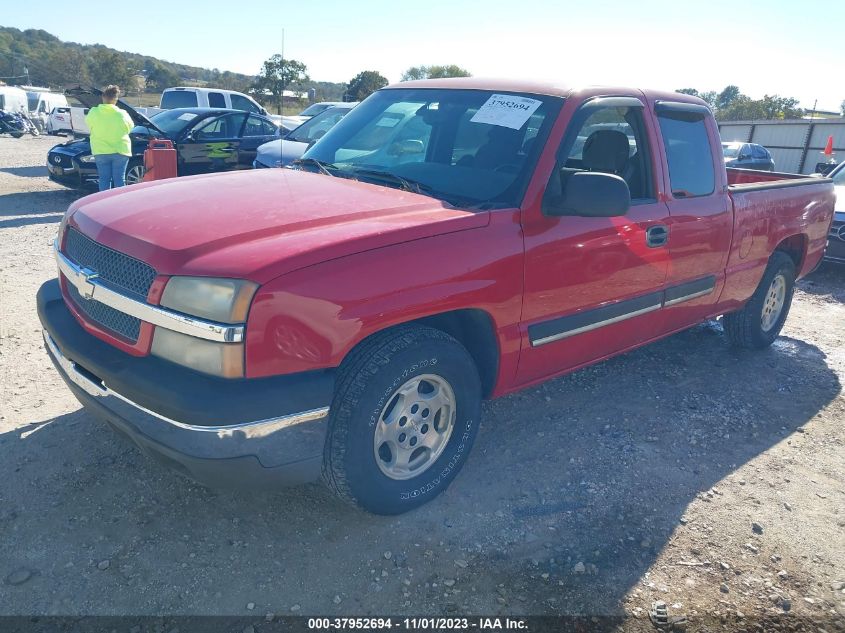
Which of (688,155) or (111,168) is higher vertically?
(688,155)

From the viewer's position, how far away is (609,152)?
3.88 meters

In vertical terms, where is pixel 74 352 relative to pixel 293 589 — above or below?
above

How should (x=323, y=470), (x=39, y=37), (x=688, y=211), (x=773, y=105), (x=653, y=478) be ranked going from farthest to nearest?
(x=39, y=37), (x=773, y=105), (x=688, y=211), (x=653, y=478), (x=323, y=470)

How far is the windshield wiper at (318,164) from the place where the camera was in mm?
3680

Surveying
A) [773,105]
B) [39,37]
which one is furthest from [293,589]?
[39,37]

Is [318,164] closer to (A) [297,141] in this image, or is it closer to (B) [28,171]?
(A) [297,141]

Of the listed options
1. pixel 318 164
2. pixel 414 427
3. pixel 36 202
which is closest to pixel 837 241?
pixel 318 164

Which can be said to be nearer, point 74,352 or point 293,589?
point 293,589

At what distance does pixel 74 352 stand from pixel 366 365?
1.26m

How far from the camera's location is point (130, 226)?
8.83 ft

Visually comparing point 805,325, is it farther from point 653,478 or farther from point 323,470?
point 323,470

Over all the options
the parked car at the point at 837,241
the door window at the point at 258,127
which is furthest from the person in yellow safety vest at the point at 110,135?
the parked car at the point at 837,241

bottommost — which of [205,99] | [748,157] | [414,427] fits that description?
[414,427]

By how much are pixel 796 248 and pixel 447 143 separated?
355cm
